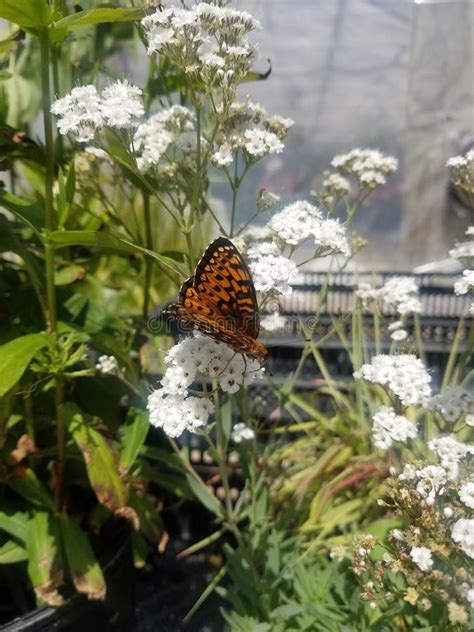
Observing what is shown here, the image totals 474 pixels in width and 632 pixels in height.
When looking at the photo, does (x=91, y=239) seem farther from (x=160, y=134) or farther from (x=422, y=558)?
(x=422, y=558)

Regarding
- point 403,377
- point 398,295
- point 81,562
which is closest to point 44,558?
point 81,562

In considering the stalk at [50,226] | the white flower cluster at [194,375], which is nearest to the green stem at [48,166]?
the stalk at [50,226]

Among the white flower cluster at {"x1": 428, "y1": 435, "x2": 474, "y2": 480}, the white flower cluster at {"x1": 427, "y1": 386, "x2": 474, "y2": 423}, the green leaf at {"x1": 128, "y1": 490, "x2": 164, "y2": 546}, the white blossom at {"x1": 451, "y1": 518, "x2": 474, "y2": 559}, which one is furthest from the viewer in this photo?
the green leaf at {"x1": 128, "y1": 490, "x2": 164, "y2": 546}

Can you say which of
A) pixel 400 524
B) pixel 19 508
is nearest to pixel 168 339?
pixel 19 508

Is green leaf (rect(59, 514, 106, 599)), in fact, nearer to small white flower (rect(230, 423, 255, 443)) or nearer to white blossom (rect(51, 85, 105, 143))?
small white flower (rect(230, 423, 255, 443))

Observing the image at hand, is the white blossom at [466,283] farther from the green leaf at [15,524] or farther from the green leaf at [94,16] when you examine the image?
the green leaf at [15,524]

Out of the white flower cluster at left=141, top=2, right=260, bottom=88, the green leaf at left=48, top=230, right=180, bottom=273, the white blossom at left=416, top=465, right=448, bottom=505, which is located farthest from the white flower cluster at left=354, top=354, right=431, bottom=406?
the white flower cluster at left=141, top=2, right=260, bottom=88
